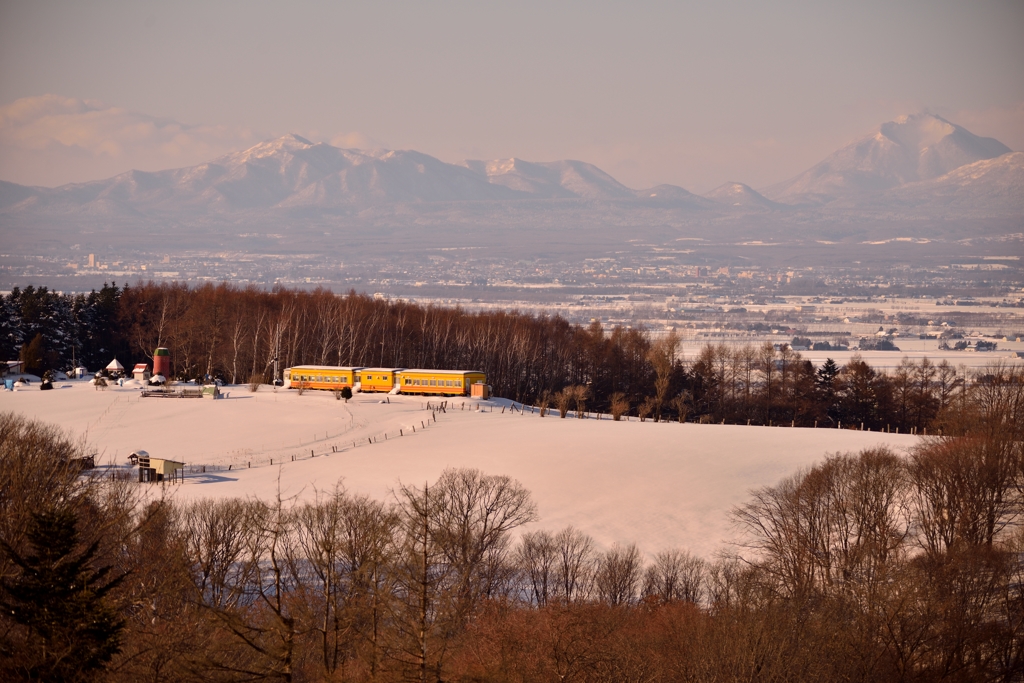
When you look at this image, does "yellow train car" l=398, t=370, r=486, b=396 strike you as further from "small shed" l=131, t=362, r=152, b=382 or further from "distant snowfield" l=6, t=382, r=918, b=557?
"small shed" l=131, t=362, r=152, b=382

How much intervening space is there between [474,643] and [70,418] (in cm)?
3030

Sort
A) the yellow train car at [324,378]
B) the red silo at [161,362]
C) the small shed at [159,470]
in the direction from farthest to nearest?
the red silo at [161,362] → the yellow train car at [324,378] → the small shed at [159,470]

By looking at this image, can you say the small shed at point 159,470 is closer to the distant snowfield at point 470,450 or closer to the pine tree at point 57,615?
the distant snowfield at point 470,450

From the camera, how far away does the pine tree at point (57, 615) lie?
17625 mm

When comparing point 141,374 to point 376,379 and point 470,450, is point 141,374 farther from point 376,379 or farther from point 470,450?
point 470,450

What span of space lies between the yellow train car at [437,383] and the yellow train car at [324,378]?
2754 millimetres

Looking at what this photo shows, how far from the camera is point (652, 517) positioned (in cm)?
3434

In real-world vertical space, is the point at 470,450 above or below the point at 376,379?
below

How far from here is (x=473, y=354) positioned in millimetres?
71000

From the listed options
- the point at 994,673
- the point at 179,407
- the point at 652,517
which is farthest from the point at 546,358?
the point at 994,673

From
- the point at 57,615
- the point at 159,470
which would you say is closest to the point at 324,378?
the point at 159,470

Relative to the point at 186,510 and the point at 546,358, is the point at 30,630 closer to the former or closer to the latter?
the point at 186,510

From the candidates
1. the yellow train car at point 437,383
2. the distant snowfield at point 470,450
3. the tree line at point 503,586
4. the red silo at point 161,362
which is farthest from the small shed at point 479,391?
the tree line at point 503,586

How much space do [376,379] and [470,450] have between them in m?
17.0
